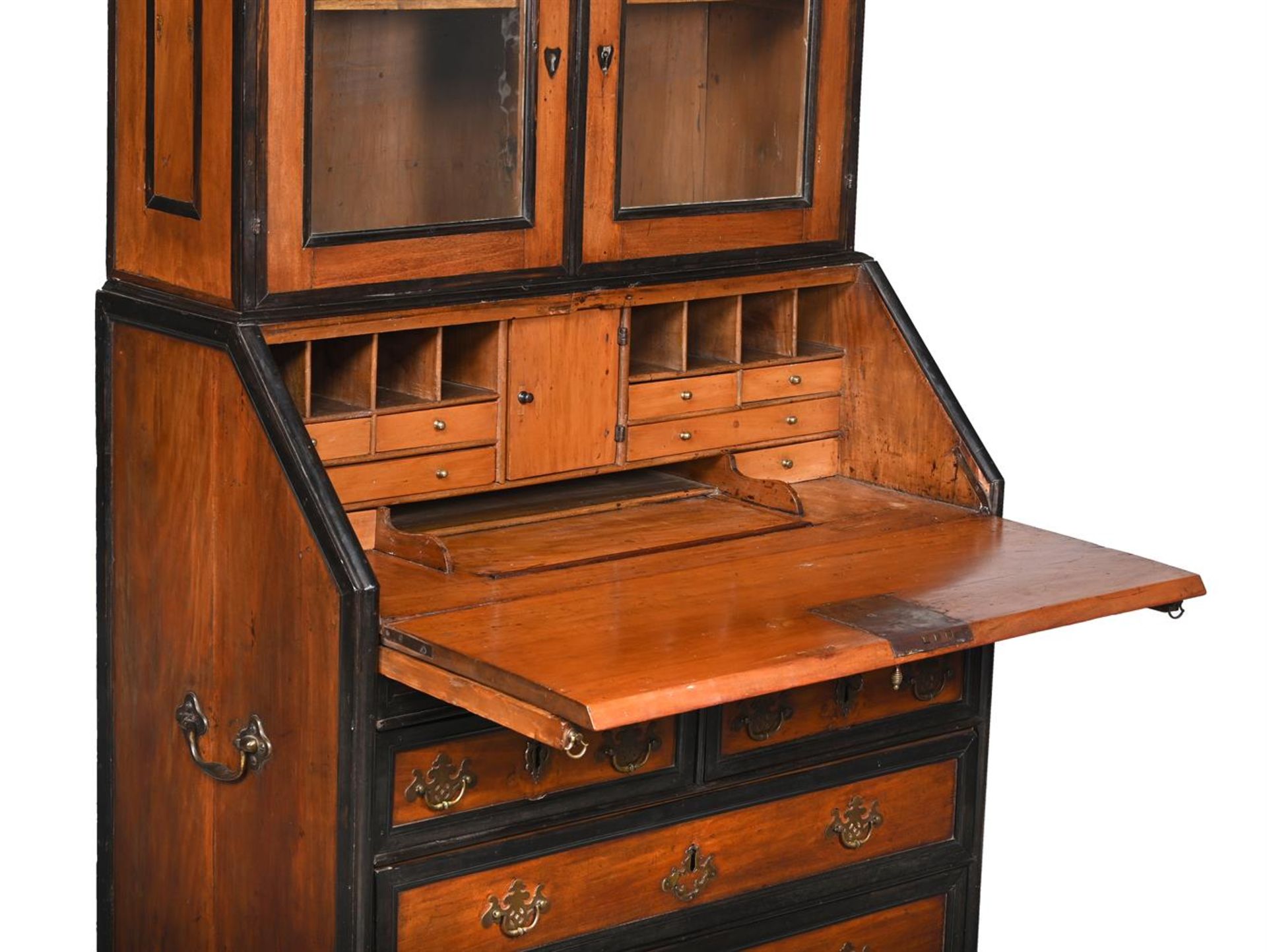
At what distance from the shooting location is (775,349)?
559 centimetres

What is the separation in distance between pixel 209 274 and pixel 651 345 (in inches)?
41.0

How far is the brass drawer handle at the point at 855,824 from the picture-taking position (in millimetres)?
5289

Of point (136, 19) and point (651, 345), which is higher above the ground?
point (136, 19)

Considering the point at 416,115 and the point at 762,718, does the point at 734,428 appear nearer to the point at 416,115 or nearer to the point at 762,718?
the point at 762,718

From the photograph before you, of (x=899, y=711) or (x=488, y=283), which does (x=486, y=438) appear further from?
(x=899, y=711)

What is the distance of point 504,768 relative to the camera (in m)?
4.79

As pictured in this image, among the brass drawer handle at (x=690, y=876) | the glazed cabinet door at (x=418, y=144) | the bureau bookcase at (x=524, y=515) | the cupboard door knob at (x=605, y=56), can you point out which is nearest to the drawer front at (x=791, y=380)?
the bureau bookcase at (x=524, y=515)

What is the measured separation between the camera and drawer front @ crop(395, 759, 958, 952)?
479cm

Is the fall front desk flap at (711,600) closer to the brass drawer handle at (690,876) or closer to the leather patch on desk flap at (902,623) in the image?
the leather patch on desk flap at (902,623)

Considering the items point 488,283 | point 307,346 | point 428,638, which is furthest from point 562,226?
point 428,638

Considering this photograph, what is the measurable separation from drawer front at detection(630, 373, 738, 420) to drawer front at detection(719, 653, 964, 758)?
609 millimetres

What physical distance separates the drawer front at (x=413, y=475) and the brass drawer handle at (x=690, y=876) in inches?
31.0

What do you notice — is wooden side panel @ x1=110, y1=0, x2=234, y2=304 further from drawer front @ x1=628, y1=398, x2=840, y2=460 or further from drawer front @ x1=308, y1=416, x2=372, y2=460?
drawer front @ x1=628, y1=398, x2=840, y2=460

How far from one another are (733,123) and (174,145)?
47.1 inches
